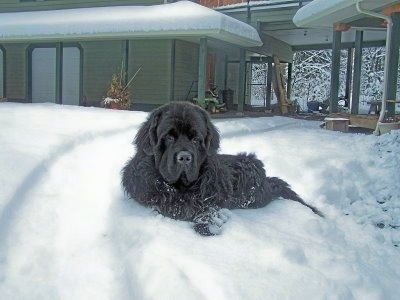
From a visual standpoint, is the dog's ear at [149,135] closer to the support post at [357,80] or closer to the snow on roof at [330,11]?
the snow on roof at [330,11]

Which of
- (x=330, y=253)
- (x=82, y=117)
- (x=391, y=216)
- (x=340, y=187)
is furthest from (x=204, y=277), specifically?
(x=82, y=117)

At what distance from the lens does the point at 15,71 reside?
17.5 metres

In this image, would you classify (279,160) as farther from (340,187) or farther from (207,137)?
(207,137)

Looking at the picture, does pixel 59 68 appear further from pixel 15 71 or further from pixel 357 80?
pixel 357 80

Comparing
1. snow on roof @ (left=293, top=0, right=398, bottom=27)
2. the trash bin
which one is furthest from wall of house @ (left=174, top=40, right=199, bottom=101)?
snow on roof @ (left=293, top=0, right=398, bottom=27)

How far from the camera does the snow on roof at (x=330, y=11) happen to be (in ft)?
29.4

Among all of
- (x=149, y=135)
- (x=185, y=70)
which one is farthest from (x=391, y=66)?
(x=185, y=70)

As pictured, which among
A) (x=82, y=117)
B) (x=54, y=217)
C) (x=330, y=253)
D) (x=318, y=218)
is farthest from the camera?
(x=82, y=117)

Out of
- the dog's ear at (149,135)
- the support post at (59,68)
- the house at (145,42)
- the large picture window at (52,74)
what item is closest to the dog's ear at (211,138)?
the dog's ear at (149,135)

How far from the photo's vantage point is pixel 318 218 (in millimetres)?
3820

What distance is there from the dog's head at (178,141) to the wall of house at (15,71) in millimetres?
15449

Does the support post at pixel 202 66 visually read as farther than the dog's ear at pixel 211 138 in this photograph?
Yes

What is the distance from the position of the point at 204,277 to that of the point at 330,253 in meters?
1.02

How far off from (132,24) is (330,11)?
554cm
